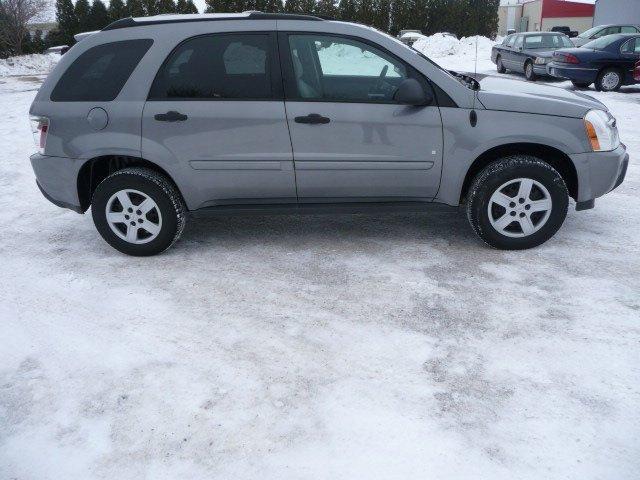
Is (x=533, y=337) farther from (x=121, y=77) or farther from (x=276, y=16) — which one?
(x=121, y=77)

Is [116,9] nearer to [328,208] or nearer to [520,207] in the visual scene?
[328,208]

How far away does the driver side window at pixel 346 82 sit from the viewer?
14.1ft

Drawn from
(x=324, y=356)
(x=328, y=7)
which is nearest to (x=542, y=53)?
(x=324, y=356)

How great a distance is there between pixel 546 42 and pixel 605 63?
3822 millimetres

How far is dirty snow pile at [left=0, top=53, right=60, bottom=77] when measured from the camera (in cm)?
2567

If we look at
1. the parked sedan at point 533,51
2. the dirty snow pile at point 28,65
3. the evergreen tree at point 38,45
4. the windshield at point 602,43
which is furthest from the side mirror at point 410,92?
the evergreen tree at point 38,45

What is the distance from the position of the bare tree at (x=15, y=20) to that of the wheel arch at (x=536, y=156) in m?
36.6

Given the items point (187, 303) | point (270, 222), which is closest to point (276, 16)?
point (270, 222)

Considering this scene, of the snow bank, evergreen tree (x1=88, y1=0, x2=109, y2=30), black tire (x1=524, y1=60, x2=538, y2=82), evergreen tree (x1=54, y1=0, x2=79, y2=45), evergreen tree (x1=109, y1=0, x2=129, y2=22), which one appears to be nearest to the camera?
black tire (x1=524, y1=60, x2=538, y2=82)

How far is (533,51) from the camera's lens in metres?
16.6

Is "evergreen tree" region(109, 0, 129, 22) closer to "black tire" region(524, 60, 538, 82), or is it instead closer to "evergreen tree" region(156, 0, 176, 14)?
"evergreen tree" region(156, 0, 176, 14)

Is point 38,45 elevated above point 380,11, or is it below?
below

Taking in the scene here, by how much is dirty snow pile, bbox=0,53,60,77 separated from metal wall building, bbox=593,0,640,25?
25.4 m

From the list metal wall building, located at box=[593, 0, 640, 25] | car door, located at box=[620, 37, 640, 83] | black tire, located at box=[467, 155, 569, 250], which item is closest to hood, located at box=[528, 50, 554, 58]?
car door, located at box=[620, 37, 640, 83]
